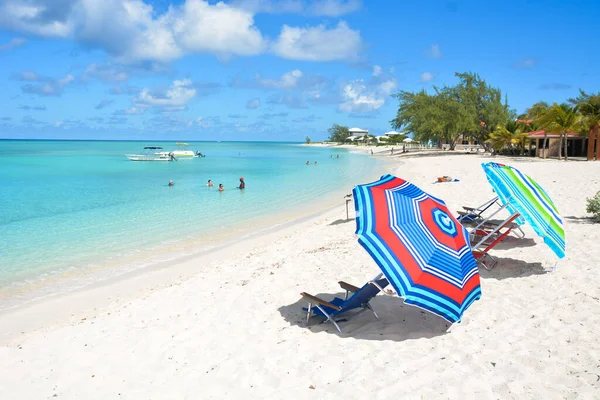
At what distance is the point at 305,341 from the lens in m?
5.13

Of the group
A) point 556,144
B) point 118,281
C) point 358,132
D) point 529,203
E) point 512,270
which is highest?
point 358,132

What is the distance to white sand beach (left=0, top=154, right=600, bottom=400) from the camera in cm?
411

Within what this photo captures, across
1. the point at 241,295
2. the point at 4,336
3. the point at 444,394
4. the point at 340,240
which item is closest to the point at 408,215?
the point at 444,394

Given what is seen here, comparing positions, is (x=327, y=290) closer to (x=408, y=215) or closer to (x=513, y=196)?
(x=408, y=215)

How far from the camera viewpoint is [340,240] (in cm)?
1034

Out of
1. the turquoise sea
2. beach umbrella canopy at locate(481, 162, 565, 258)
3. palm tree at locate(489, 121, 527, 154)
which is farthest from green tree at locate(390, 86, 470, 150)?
beach umbrella canopy at locate(481, 162, 565, 258)

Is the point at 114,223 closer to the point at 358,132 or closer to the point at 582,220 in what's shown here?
the point at 582,220

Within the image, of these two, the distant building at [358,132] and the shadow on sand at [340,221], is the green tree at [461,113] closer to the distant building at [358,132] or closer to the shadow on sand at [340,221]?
the shadow on sand at [340,221]

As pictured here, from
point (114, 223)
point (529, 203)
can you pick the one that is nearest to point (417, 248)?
point (529, 203)

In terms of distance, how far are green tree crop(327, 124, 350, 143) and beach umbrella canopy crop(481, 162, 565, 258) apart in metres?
132

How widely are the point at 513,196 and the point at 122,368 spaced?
541 cm

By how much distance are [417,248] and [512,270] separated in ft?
11.6

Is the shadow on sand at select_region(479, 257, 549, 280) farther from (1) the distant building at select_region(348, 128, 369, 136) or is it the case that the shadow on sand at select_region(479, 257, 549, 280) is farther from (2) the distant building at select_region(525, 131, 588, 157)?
(1) the distant building at select_region(348, 128, 369, 136)

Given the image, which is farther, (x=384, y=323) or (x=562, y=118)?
(x=562, y=118)
